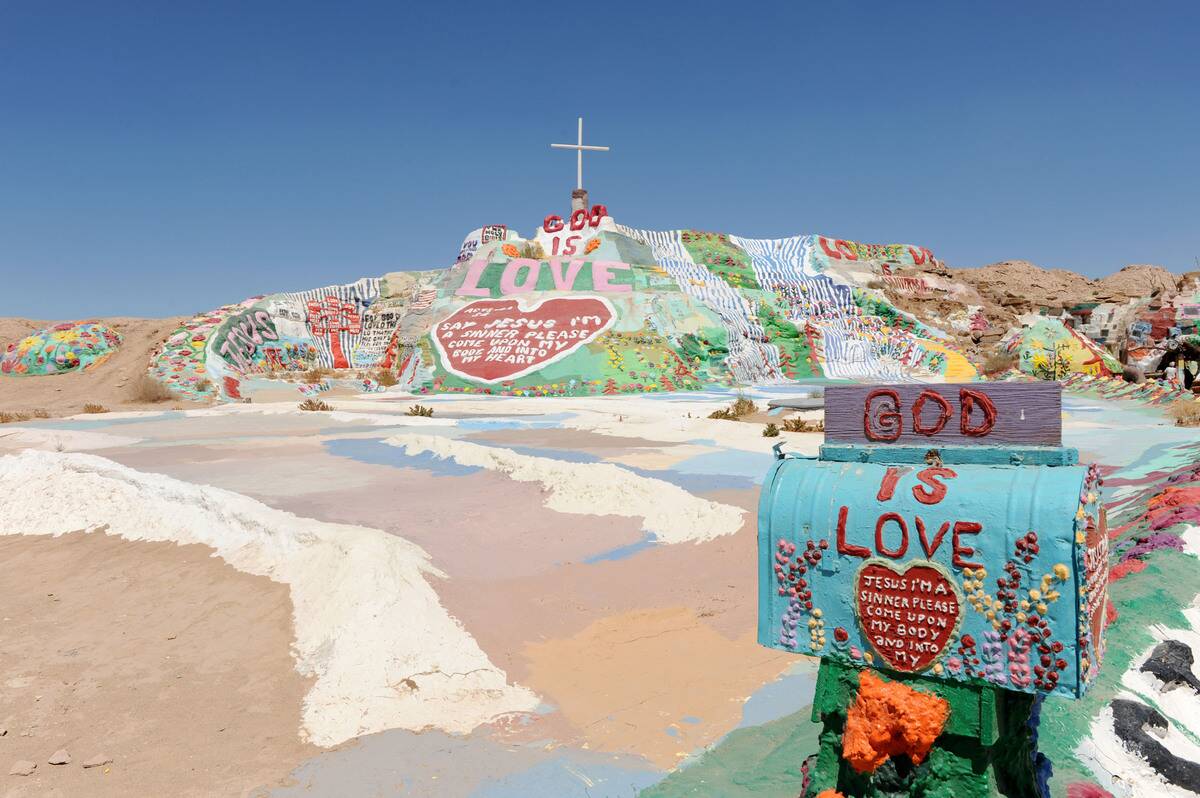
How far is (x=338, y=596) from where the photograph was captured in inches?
234

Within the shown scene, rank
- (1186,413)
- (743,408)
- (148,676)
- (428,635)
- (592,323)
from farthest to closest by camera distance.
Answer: (592,323)
(743,408)
(1186,413)
(428,635)
(148,676)

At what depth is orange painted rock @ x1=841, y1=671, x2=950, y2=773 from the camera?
2508 millimetres

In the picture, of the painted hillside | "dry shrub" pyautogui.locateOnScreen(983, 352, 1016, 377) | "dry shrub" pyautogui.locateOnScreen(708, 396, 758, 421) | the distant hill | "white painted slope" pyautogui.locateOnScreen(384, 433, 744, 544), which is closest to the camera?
"white painted slope" pyautogui.locateOnScreen(384, 433, 744, 544)

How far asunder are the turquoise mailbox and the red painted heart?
25.7 metres

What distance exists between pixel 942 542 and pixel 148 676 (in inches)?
211

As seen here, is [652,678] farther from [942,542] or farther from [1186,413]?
[1186,413]

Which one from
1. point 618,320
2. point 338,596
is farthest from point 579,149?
point 338,596

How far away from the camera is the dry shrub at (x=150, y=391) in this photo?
27.4 metres

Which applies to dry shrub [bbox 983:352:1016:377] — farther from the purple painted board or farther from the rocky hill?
the purple painted board

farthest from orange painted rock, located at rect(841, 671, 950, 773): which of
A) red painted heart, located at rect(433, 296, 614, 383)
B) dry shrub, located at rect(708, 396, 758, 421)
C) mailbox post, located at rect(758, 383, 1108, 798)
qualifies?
red painted heart, located at rect(433, 296, 614, 383)

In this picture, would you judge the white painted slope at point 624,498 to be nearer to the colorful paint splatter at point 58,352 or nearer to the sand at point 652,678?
the sand at point 652,678

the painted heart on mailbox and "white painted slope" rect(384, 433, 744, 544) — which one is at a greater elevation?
the painted heart on mailbox

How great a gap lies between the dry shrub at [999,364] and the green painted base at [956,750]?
102 feet

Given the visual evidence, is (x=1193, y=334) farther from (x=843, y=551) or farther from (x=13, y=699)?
(x=13, y=699)
